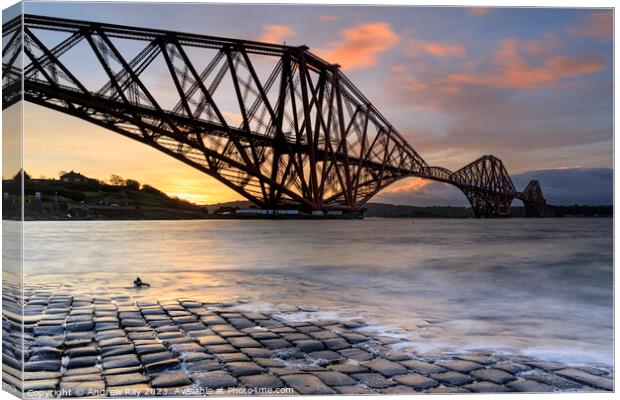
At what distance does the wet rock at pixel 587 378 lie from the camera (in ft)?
13.0

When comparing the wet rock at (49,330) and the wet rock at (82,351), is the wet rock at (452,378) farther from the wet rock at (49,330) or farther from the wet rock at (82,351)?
the wet rock at (49,330)

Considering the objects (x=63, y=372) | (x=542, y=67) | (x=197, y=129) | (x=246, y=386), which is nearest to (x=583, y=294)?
(x=542, y=67)

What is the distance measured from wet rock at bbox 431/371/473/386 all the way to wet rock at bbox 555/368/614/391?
0.77 meters

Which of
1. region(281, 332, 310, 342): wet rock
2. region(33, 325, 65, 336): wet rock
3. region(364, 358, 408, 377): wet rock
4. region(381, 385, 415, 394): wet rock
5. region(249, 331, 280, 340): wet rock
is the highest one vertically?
region(33, 325, 65, 336): wet rock

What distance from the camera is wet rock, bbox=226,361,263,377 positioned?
149 inches

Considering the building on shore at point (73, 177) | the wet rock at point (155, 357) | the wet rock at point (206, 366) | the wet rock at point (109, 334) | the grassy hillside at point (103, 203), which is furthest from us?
the grassy hillside at point (103, 203)

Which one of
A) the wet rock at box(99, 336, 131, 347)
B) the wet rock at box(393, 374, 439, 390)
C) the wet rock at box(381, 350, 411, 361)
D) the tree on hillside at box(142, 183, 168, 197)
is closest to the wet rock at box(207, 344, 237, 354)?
the wet rock at box(99, 336, 131, 347)

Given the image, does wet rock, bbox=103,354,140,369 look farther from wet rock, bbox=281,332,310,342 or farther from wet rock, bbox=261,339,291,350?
wet rock, bbox=281,332,310,342

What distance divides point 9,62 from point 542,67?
5.17 meters

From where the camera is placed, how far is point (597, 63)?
17.6 ft

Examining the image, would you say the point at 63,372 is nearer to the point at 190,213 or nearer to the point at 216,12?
the point at 216,12

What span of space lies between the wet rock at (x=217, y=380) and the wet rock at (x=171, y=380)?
10 cm

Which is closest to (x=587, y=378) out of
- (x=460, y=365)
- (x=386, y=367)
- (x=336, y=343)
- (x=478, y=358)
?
(x=478, y=358)

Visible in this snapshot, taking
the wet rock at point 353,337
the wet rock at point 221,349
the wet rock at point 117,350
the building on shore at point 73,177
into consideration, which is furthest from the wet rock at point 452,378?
the building on shore at point 73,177
